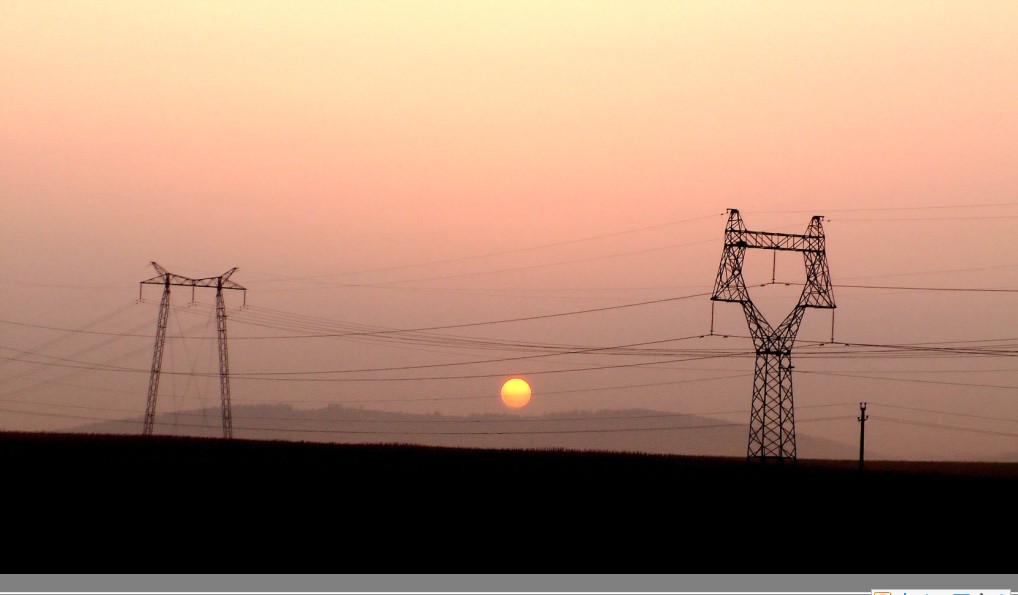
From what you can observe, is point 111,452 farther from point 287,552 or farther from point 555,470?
point 287,552

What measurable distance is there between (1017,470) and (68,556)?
3532 inches

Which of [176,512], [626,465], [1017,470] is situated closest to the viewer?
[176,512]

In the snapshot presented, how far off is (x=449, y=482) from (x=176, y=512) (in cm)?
1487

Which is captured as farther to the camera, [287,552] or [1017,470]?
[1017,470]

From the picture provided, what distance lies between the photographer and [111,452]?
57.7 m

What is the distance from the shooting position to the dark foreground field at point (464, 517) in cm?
2930

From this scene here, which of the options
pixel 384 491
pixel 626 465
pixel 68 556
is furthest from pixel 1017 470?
pixel 68 556

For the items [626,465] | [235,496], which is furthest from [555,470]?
[235,496]

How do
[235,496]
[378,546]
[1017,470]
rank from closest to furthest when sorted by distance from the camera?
[378,546] → [235,496] → [1017,470]

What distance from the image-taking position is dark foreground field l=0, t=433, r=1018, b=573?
2930cm

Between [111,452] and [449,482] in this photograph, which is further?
[111,452]

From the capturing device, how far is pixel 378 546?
30.7 m

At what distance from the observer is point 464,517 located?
37.1m

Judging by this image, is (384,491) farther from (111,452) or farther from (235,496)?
(111,452)
